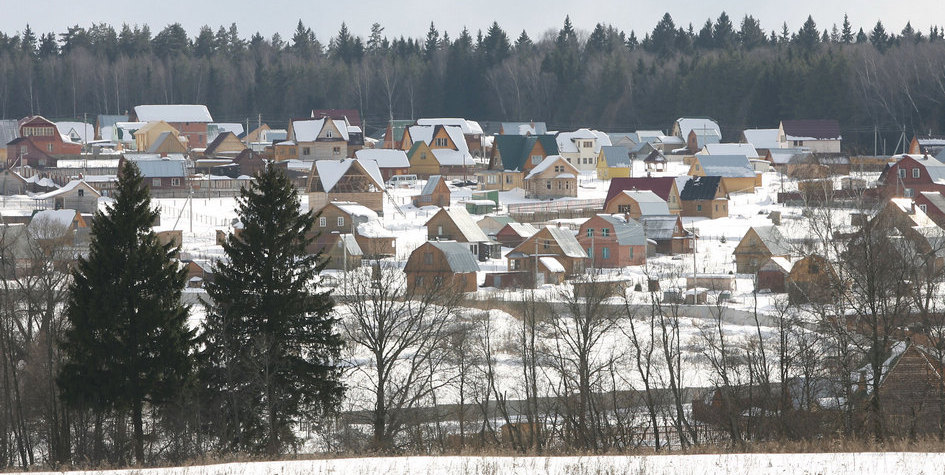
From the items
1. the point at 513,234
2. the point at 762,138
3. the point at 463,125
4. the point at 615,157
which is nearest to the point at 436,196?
the point at 513,234

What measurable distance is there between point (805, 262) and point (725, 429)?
16022mm

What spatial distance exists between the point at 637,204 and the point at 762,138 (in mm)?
30914

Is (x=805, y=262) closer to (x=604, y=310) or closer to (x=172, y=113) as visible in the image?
(x=604, y=310)

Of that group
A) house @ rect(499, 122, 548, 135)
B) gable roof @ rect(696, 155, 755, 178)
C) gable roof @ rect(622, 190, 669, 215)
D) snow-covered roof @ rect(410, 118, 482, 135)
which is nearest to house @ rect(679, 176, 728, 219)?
gable roof @ rect(622, 190, 669, 215)

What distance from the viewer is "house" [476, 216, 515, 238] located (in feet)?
151

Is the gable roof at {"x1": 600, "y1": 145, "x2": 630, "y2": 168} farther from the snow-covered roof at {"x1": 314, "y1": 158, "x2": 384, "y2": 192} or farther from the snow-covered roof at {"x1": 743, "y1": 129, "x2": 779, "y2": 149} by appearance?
the snow-covered roof at {"x1": 314, "y1": 158, "x2": 384, "y2": 192}

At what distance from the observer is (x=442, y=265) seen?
3734 centimetres

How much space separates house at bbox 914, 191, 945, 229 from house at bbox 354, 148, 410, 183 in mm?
26790

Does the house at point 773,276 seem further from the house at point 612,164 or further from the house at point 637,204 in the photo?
the house at point 612,164

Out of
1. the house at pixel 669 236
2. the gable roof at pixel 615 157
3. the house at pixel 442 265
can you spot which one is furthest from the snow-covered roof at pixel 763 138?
the house at pixel 442 265

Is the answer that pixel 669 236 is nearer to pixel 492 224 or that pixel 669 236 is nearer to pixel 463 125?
pixel 492 224

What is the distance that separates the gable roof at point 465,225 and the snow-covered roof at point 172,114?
44.4m

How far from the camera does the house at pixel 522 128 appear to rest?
288 ft

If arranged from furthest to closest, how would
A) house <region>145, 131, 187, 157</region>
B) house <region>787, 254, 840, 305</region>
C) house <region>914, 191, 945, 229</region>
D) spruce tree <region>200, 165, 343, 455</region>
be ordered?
house <region>145, 131, 187, 157</region>
house <region>914, 191, 945, 229</region>
house <region>787, 254, 840, 305</region>
spruce tree <region>200, 165, 343, 455</region>
